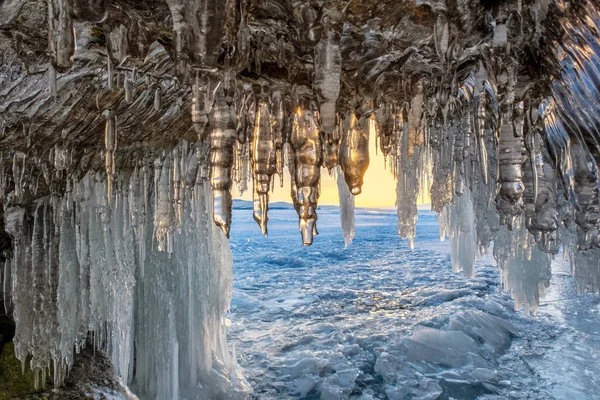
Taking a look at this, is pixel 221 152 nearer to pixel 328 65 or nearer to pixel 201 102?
pixel 201 102

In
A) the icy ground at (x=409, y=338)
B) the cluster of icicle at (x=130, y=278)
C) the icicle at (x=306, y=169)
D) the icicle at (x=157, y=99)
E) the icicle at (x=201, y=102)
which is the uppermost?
the icicle at (x=157, y=99)

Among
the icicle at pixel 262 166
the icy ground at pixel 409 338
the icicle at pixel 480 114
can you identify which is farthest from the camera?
the icy ground at pixel 409 338

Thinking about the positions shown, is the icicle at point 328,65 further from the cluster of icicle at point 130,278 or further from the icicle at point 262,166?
the cluster of icicle at point 130,278

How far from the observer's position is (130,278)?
518cm

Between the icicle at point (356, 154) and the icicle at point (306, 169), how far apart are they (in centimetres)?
22

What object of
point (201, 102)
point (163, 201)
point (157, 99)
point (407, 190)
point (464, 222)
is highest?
point (157, 99)

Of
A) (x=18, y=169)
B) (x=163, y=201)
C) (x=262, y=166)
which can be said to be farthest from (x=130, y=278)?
(x=262, y=166)

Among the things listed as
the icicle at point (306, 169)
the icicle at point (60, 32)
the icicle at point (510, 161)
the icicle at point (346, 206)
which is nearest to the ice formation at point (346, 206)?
the icicle at point (346, 206)

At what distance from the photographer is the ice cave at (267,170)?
201cm

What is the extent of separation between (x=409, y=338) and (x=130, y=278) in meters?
6.26

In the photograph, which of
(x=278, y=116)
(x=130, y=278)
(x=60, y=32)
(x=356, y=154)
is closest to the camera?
(x=60, y=32)

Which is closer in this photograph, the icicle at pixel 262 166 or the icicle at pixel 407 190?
the icicle at pixel 262 166

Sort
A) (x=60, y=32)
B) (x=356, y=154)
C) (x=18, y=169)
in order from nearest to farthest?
1. (x=60, y=32)
2. (x=356, y=154)
3. (x=18, y=169)

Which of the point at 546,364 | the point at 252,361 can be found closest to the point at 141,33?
the point at 252,361
